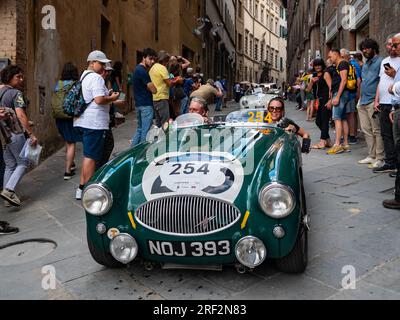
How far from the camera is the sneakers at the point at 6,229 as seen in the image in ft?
13.4

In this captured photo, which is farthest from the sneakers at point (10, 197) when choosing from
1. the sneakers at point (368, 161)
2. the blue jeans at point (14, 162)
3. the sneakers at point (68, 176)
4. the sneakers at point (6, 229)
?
the sneakers at point (368, 161)

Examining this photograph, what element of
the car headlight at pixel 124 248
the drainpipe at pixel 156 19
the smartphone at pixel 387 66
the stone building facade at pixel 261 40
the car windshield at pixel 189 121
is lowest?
the car headlight at pixel 124 248

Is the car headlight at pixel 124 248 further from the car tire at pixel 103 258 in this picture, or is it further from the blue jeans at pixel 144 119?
the blue jeans at pixel 144 119

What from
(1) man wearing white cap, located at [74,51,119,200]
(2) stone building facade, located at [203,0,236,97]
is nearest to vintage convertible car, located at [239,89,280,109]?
(1) man wearing white cap, located at [74,51,119,200]

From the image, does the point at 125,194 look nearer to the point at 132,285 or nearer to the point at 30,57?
the point at 132,285

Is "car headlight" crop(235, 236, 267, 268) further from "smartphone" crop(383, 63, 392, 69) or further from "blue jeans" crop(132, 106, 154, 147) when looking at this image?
"blue jeans" crop(132, 106, 154, 147)

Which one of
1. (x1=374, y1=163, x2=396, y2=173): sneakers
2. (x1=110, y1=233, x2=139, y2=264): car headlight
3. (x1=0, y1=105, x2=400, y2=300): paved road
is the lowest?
(x1=0, y1=105, x2=400, y2=300): paved road

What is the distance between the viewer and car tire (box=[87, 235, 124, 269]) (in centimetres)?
302

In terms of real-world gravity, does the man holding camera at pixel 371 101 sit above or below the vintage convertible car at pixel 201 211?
above

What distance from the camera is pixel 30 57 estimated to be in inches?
266

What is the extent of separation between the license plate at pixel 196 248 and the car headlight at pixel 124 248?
7.0 inches

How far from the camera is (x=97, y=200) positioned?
2.93 metres

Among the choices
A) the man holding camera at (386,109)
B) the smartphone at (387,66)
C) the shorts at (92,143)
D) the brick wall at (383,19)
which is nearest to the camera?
the shorts at (92,143)

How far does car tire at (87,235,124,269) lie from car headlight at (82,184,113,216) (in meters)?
0.28
